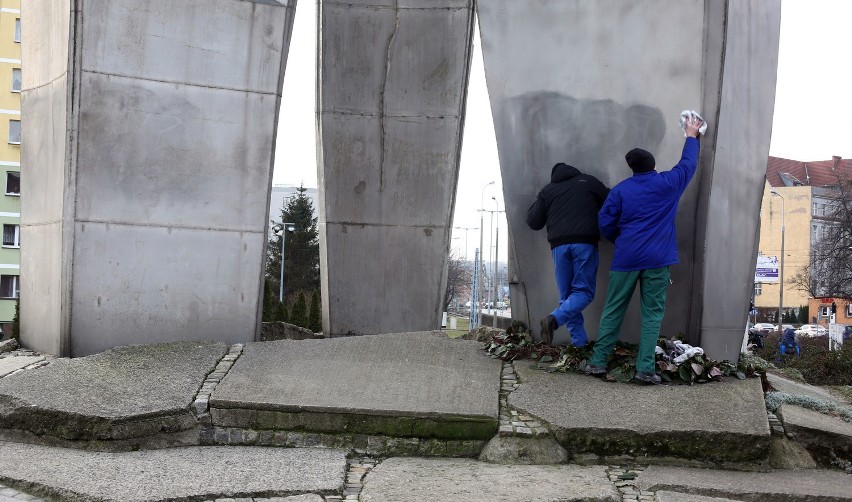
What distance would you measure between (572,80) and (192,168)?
3.43 meters

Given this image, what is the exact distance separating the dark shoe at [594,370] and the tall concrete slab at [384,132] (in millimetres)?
5672

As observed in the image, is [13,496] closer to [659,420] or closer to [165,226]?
[165,226]

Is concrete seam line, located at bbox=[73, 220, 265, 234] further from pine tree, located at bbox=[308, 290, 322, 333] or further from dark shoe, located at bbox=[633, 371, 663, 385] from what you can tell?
pine tree, located at bbox=[308, 290, 322, 333]

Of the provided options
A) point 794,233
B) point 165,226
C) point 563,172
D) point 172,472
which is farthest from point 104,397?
point 794,233

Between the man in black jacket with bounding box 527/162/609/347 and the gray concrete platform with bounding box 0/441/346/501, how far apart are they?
8.25 feet

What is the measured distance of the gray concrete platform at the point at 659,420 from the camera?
18.1 feet

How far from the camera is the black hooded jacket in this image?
23.9 ft

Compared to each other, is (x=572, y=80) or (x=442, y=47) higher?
(x=442, y=47)

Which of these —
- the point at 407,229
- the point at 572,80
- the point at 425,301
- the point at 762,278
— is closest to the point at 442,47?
the point at 407,229

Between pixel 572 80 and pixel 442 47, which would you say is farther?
pixel 442 47

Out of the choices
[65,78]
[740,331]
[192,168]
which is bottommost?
[740,331]

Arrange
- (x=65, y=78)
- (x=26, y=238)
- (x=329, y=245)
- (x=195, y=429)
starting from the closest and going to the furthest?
(x=195, y=429) → (x=65, y=78) → (x=26, y=238) → (x=329, y=245)

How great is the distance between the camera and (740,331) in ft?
24.6

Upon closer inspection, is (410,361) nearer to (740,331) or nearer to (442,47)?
(740,331)
